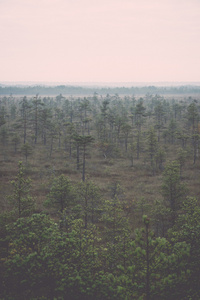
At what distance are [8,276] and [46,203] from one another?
390 inches

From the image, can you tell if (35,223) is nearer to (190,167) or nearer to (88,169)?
(88,169)

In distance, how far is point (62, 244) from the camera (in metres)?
9.80

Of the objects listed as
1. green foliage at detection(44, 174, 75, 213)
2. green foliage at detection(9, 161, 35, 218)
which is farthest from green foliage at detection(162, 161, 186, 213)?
green foliage at detection(9, 161, 35, 218)

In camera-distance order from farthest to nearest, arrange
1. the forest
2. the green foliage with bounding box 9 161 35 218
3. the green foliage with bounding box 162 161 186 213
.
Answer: the green foliage with bounding box 162 161 186 213, the green foliage with bounding box 9 161 35 218, the forest

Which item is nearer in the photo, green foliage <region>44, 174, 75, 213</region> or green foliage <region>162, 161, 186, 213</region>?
green foliage <region>44, 174, 75, 213</region>

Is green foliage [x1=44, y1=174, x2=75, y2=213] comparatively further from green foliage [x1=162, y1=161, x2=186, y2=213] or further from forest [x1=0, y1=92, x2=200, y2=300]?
green foliage [x1=162, y1=161, x2=186, y2=213]

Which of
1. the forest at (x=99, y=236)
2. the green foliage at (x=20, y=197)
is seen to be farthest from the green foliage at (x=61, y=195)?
the green foliage at (x=20, y=197)

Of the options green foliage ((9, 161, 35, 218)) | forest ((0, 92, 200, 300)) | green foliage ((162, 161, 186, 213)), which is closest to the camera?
forest ((0, 92, 200, 300))

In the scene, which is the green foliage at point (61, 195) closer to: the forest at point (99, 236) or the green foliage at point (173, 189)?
the forest at point (99, 236)

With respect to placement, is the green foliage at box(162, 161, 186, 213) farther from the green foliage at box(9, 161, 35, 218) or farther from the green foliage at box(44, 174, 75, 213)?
the green foliage at box(9, 161, 35, 218)

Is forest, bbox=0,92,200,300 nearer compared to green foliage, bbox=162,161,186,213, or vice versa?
forest, bbox=0,92,200,300

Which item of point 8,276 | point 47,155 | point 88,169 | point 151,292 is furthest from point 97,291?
point 47,155

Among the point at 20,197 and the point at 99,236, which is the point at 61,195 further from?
the point at 99,236

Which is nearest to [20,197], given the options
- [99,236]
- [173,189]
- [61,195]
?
[61,195]
